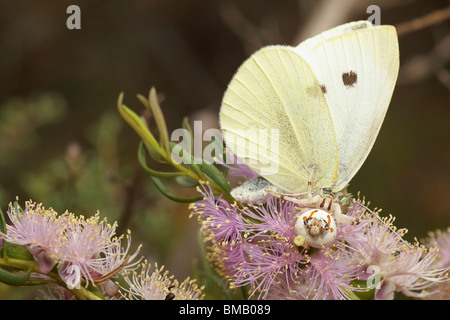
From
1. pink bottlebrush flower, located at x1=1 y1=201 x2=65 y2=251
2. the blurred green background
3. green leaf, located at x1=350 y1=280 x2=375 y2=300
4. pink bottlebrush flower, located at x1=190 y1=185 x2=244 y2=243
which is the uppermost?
the blurred green background

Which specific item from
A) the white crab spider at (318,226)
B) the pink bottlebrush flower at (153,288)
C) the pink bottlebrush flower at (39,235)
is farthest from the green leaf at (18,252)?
the white crab spider at (318,226)

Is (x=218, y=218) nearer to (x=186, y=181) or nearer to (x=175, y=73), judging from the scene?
(x=186, y=181)

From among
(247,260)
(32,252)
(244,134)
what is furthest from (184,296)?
(244,134)

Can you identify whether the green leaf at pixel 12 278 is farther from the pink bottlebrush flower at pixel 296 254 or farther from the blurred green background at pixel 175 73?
the blurred green background at pixel 175 73

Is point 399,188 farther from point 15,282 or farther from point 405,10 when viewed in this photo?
point 15,282

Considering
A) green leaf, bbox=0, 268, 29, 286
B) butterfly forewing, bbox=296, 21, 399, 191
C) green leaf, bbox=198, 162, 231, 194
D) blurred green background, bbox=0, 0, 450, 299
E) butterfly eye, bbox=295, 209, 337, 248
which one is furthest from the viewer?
blurred green background, bbox=0, 0, 450, 299

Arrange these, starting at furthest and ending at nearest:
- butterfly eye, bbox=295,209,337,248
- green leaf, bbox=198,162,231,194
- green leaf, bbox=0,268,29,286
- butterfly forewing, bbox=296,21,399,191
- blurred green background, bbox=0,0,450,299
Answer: blurred green background, bbox=0,0,450,299 < butterfly forewing, bbox=296,21,399,191 < green leaf, bbox=198,162,231,194 < butterfly eye, bbox=295,209,337,248 < green leaf, bbox=0,268,29,286

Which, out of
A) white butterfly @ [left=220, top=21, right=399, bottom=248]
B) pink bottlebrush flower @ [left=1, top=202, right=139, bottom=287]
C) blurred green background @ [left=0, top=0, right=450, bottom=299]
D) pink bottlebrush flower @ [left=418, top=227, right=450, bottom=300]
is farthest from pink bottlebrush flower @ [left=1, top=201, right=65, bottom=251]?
blurred green background @ [left=0, top=0, right=450, bottom=299]

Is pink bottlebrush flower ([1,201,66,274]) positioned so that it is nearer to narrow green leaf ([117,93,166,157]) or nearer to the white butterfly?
narrow green leaf ([117,93,166,157])
